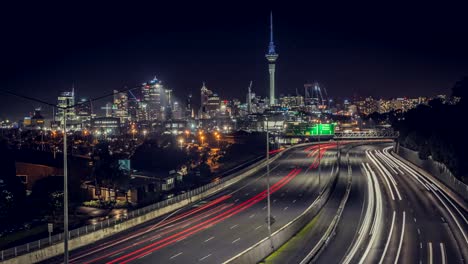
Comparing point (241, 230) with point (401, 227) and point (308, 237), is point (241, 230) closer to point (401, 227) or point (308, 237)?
point (308, 237)

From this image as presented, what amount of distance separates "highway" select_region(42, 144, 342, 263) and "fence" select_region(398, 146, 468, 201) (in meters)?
16.0

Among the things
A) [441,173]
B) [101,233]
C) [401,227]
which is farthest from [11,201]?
[441,173]

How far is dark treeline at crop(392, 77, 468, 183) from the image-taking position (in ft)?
220

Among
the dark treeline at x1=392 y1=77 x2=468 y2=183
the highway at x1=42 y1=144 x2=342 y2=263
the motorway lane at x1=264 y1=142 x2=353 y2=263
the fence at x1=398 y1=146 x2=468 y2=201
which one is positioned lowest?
the highway at x1=42 y1=144 x2=342 y2=263

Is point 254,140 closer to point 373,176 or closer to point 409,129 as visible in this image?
point 409,129

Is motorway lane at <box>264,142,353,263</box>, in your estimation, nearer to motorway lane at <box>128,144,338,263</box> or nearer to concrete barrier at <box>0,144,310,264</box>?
motorway lane at <box>128,144,338,263</box>

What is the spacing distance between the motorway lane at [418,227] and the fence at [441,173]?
1829 millimetres

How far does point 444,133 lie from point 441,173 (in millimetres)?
11991

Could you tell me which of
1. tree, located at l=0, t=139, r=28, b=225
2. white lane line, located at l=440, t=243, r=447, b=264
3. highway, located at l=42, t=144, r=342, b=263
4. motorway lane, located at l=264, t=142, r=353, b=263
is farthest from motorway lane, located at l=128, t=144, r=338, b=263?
tree, located at l=0, t=139, r=28, b=225

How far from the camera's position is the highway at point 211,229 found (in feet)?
115

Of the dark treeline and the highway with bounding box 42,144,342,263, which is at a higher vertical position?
the dark treeline

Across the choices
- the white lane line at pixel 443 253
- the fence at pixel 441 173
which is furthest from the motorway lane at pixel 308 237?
the fence at pixel 441 173

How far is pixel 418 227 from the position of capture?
4278 centimetres

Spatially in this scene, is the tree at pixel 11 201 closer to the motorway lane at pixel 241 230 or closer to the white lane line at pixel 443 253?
the motorway lane at pixel 241 230
